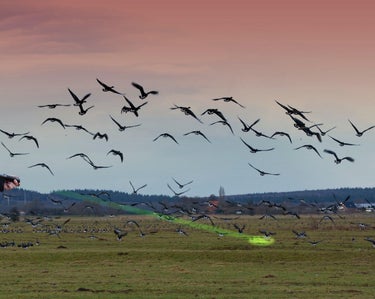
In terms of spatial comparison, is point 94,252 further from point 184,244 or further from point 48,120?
point 48,120

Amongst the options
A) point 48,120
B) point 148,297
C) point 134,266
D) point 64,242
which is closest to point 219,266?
point 134,266

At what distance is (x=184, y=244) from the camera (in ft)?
257

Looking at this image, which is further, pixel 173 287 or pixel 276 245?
pixel 276 245

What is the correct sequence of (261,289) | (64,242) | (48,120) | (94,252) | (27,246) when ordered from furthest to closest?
1. (64,242)
2. (27,246)
3. (94,252)
4. (261,289)
5. (48,120)

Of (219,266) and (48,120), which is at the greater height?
(48,120)

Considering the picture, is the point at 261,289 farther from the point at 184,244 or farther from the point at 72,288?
the point at 184,244

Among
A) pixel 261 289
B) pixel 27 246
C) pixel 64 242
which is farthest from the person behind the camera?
pixel 64 242

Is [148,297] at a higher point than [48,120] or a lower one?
lower

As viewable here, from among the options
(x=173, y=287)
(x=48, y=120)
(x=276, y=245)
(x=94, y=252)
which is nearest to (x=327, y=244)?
(x=276, y=245)

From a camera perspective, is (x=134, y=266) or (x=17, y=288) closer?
(x=17, y=288)

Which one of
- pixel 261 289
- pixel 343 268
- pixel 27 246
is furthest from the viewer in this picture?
pixel 27 246

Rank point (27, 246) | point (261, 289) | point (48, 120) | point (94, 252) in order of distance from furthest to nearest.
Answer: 1. point (27, 246)
2. point (94, 252)
3. point (261, 289)
4. point (48, 120)

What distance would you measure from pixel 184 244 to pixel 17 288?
3667 centimetres

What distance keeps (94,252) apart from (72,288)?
67.5 feet
